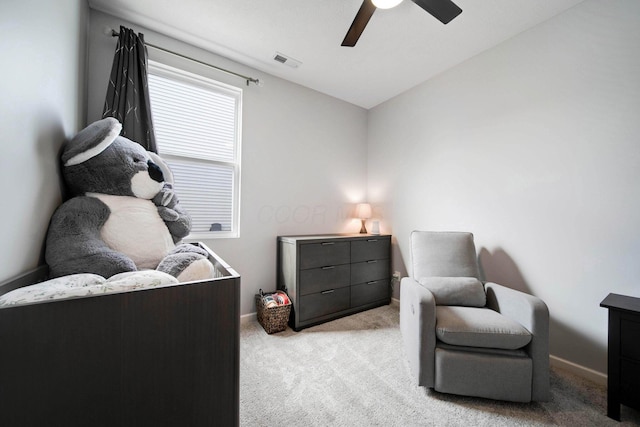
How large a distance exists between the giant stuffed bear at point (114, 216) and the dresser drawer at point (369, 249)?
1.70 meters

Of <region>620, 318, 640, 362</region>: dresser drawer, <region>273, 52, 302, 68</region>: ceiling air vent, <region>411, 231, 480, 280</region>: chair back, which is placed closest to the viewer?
<region>620, 318, 640, 362</region>: dresser drawer

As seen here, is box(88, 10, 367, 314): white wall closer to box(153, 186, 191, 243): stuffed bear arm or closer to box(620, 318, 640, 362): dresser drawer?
box(153, 186, 191, 243): stuffed bear arm

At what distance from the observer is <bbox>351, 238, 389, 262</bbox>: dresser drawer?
2.61 m

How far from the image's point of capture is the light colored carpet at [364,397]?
1244 mm

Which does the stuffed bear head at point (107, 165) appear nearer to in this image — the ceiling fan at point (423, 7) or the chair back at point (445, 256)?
the ceiling fan at point (423, 7)

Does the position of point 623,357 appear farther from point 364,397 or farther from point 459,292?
point 364,397

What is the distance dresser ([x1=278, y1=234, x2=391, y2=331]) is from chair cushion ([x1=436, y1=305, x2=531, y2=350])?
1.14 metres

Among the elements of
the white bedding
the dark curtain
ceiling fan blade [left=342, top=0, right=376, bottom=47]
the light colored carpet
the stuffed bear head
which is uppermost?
ceiling fan blade [left=342, top=0, right=376, bottom=47]

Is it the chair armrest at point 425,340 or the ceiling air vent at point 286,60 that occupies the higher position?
the ceiling air vent at point 286,60

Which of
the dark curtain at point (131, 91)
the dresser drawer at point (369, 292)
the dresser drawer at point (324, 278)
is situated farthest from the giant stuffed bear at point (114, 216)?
the dresser drawer at point (369, 292)

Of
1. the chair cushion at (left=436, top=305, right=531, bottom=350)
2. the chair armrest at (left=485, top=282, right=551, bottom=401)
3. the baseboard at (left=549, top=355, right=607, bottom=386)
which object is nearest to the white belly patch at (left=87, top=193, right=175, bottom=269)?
the chair cushion at (left=436, top=305, right=531, bottom=350)

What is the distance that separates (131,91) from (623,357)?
3.42 m

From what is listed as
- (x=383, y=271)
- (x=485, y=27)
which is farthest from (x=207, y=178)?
(x=485, y=27)

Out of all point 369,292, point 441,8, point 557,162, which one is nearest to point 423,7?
point 441,8
